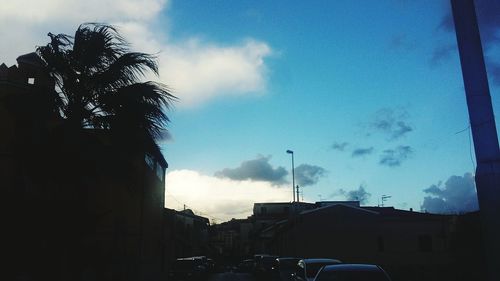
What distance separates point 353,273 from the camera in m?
11.1

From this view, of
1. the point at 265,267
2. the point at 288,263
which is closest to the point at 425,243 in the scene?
the point at 265,267

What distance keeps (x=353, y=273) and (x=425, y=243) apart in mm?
38682

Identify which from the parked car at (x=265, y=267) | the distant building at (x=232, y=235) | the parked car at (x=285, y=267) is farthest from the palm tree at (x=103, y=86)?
the distant building at (x=232, y=235)

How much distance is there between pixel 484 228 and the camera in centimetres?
659

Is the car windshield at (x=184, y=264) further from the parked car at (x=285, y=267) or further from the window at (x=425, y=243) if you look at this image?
the window at (x=425, y=243)

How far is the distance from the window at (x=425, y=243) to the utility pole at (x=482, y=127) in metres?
42.3

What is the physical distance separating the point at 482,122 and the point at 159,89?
21.3 feet

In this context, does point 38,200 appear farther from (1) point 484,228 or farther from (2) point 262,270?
(2) point 262,270

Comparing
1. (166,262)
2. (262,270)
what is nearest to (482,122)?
(262,270)

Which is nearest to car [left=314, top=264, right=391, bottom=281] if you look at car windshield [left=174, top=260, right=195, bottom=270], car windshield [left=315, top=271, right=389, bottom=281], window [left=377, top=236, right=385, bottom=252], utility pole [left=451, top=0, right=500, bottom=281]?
car windshield [left=315, top=271, right=389, bottom=281]

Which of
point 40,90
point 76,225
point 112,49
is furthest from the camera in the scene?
point 112,49

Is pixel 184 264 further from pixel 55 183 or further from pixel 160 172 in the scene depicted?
pixel 55 183

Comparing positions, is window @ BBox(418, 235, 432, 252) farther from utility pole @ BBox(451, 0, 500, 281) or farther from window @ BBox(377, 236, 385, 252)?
utility pole @ BBox(451, 0, 500, 281)

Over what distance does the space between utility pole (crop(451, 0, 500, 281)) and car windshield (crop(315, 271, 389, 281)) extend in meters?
4.15
